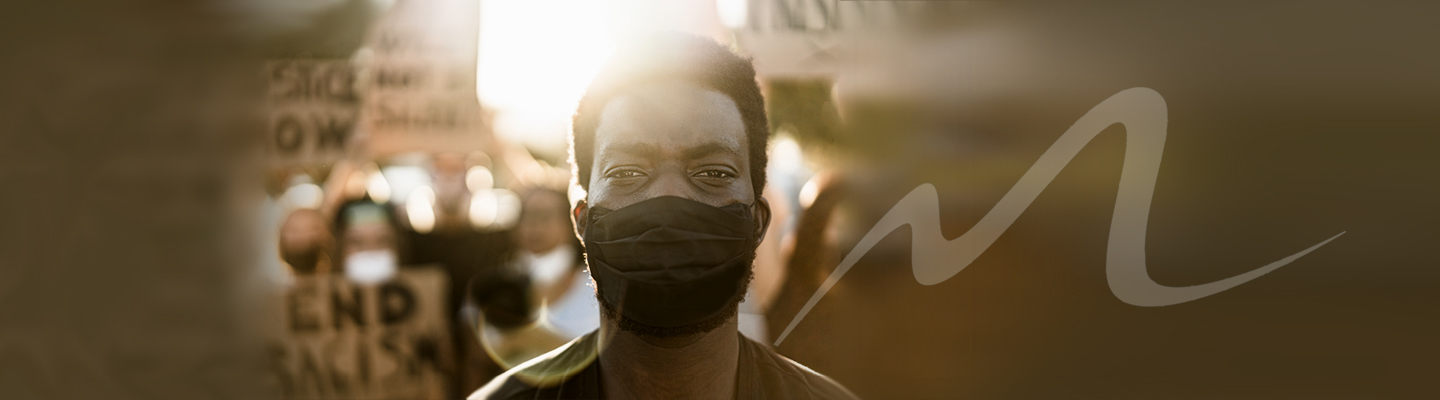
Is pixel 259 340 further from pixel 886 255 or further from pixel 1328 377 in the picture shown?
pixel 1328 377

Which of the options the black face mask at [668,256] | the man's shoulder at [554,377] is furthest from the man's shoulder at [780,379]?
the man's shoulder at [554,377]

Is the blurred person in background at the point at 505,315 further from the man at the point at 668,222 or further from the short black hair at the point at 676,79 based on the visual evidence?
the short black hair at the point at 676,79

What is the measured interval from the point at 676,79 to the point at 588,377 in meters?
0.91

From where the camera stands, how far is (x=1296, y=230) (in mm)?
2246

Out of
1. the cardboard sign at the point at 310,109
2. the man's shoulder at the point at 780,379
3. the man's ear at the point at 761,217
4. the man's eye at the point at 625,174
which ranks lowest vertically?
the man's shoulder at the point at 780,379

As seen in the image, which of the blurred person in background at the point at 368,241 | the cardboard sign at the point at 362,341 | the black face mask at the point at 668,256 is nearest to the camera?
the black face mask at the point at 668,256

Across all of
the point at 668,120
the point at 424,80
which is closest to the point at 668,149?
the point at 668,120

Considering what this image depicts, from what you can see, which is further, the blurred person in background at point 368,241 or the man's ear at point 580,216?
the blurred person in background at point 368,241

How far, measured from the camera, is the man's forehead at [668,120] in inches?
65.0

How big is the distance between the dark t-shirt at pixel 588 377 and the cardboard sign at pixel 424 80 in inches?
38.9

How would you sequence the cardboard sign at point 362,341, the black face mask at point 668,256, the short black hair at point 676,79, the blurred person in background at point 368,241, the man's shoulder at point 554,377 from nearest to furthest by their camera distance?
the black face mask at point 668,256
the short black hair at point 676,79
the man's shoulder at point 554,377
the cardboard sign at point 362,341
the blurred person in background at point 368,241

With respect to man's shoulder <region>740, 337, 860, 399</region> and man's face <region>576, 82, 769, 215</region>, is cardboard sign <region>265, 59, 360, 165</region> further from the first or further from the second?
man's shoulder <region>740, 337, 860, 399</region>

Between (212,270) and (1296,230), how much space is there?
400 cm

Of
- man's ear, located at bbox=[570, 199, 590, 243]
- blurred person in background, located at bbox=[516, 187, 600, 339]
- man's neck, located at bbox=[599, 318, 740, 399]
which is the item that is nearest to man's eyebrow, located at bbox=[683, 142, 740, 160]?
man's ear, located at bbox=[570, 199, 590, 243]
